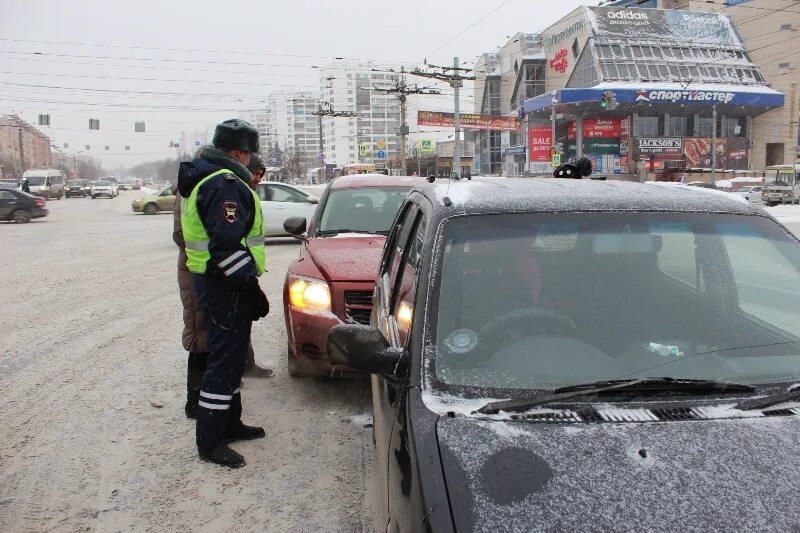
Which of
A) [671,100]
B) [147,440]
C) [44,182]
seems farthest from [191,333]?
[671,100]

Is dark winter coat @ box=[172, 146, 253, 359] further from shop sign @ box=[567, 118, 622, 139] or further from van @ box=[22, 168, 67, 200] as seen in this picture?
shop sign @ box=[567, 118, 622, 139]

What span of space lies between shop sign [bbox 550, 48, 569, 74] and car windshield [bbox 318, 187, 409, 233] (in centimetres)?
6095

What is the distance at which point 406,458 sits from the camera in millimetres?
1787

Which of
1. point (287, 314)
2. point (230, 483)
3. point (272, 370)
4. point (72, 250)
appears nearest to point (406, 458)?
point (230, 483)

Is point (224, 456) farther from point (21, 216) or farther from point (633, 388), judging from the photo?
point (21, 216)

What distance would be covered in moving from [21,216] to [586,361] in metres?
27.1

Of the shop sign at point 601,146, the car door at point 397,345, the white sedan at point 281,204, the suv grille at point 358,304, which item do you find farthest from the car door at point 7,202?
the shop sign at point 601,146

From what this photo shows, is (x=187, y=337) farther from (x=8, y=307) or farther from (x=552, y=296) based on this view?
(x=8, y=307)

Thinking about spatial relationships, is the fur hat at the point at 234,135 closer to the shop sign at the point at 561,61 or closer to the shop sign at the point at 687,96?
the shop sign at the point at 687,96

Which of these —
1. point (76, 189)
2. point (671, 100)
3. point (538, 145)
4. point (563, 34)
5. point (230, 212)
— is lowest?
point (230, 212)

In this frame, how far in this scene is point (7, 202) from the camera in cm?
2425

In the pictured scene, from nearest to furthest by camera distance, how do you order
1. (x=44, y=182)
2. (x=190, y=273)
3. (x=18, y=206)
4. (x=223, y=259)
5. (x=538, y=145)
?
(x=223, y=259) → (x=190, y=273) → (x=18, y=206) → (x=44, y=182) → (x=538, y=145)

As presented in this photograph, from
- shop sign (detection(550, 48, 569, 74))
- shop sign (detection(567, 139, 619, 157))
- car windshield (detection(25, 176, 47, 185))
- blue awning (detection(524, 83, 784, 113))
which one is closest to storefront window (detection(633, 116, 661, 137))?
shop sign (detection(567, 139, 619, 157))

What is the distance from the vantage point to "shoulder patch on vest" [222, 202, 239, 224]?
3.39m
